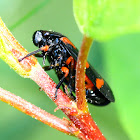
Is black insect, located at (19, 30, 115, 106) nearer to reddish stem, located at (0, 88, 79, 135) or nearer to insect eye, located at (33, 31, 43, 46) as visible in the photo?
insect eye, located at (33, 31, 43, 46)

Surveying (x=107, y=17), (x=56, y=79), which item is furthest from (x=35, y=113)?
(x=56, y=79)

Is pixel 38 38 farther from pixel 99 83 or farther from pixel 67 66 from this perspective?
pixel 99 83

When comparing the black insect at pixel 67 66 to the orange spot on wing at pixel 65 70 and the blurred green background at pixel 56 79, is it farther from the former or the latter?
the blurred green background at pixel 56 79

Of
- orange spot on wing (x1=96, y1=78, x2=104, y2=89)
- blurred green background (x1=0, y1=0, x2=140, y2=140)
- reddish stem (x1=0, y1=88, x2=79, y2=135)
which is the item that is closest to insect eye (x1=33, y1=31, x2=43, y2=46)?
blurred green background (x1=0, y1=0, x2=140, y2=140)

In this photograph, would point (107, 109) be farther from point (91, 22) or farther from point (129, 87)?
point (91, 22)

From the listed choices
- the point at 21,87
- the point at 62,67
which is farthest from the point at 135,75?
the point at 21,87

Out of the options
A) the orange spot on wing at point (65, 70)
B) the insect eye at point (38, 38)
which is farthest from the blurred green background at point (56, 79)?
the orange spot on wing at point (65, 70)
